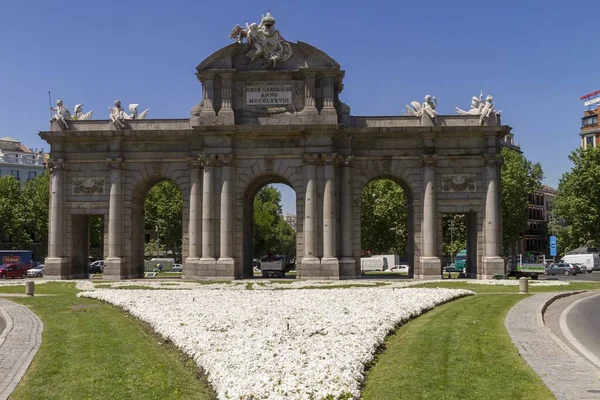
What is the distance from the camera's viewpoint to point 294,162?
54.8m

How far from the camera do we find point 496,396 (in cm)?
1390

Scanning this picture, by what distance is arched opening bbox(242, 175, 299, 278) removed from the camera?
193 feet

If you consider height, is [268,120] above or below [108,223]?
above

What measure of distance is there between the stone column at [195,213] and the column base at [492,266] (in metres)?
23.6

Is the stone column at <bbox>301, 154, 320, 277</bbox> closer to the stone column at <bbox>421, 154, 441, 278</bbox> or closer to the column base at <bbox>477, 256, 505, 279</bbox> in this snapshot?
the stone column at <bbox>421, 154, 441, 278</bbox>

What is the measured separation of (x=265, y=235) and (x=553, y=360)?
5034 inches

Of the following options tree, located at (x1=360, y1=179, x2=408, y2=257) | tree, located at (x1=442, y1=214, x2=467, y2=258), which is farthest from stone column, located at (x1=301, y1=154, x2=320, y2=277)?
tree, located at (x1=442, y1=214, x2=467, y2=258)

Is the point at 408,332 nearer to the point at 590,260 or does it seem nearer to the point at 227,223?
the point at 227,223

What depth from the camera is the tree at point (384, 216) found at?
3755 inches

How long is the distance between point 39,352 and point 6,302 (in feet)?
55.7

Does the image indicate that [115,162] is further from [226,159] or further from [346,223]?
[346,223]

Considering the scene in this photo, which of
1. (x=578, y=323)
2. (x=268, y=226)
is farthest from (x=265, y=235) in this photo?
(x=578, y=323)

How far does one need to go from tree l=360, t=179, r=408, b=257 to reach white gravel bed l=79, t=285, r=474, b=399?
60.5 m

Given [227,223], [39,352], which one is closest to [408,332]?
[39,352]
